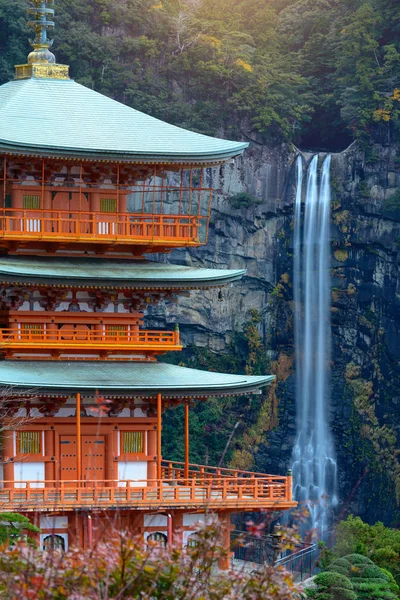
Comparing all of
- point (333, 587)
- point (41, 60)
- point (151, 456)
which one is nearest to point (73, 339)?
point (151, 456)

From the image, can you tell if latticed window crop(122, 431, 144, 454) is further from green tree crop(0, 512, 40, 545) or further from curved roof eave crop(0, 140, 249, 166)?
green tree crop(0, 512, 40, 545)

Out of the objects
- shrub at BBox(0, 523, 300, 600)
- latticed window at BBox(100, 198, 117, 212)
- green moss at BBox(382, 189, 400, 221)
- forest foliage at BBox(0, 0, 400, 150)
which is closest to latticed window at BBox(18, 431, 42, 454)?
A: latticed window at BBox(100, 198, 117, 212)

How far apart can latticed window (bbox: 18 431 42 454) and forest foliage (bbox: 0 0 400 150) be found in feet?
135

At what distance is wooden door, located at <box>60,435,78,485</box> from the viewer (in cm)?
3959

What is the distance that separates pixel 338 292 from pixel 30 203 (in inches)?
1633

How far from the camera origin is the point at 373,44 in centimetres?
8325

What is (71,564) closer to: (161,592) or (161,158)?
(161,592)

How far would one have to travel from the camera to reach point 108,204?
4112 cm

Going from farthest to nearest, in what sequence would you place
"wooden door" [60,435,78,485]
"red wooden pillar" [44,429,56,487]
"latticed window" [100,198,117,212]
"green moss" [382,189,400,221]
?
"green moss" [382,189,400,221], "latticed window" [100,198,117,212], "wooden door" [60,435,78,485], "red wooden pillar" [44,429,56,487]

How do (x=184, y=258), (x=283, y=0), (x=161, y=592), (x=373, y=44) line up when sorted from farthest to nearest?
(x=283, y=0), (x=373, y=44), (x=184, y=258), (x=161, y=592)

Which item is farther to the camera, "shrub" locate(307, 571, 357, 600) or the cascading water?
the cascading water

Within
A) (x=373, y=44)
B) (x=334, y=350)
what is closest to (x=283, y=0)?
(x=373, y=44)

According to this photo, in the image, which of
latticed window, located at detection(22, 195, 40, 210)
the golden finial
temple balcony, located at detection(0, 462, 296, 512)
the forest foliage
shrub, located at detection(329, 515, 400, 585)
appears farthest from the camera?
the forest foliage

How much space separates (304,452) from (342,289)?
27.2 feet
